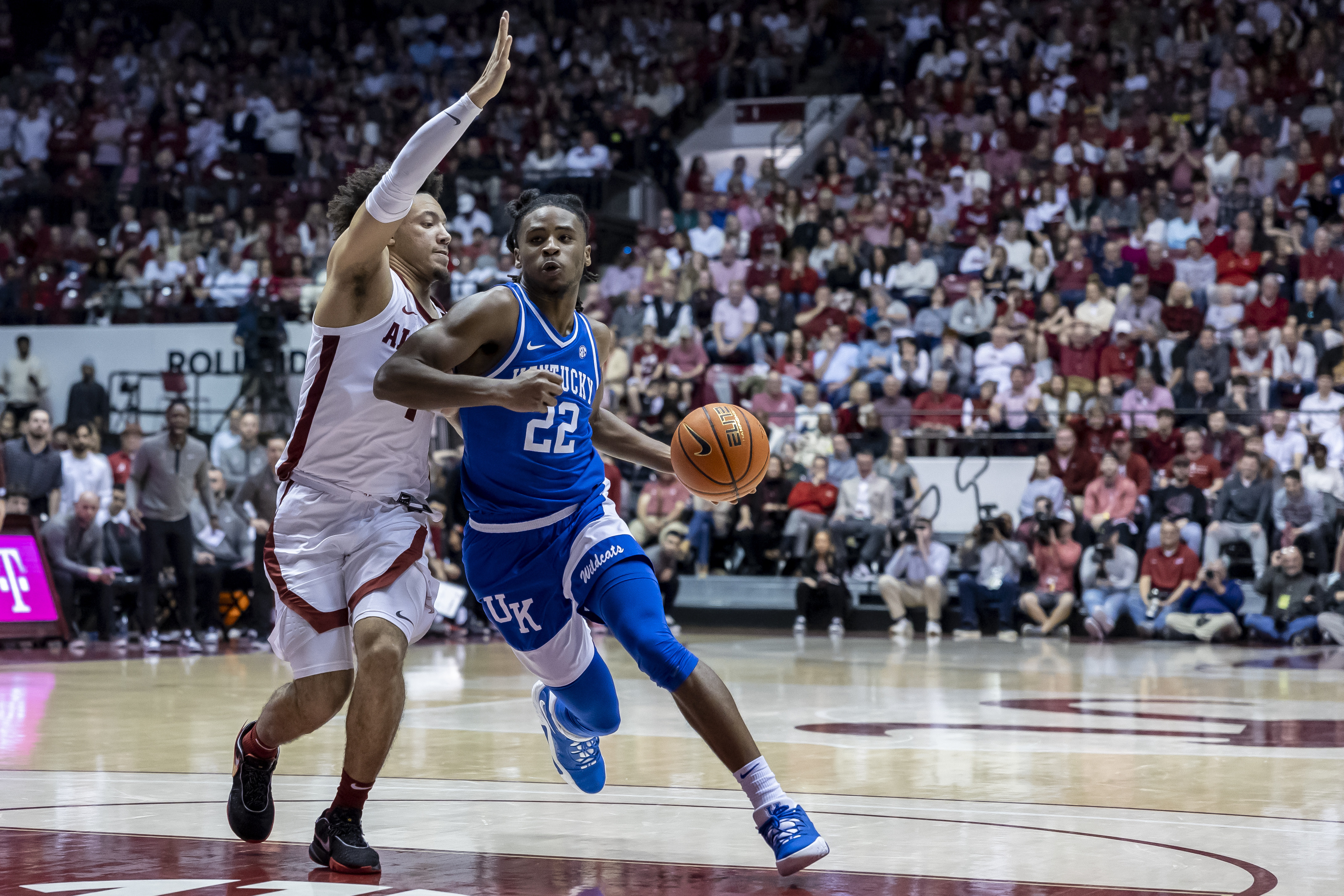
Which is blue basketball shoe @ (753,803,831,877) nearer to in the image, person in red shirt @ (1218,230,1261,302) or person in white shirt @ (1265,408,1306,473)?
person in white shirt @ (1265,408,1306,473)

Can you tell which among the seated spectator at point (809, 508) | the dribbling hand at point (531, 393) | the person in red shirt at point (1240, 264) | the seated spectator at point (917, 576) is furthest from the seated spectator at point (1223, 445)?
the dribbling hand at point (531, 393)

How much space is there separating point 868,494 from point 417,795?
10.9m

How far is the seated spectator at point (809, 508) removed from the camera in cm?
1605

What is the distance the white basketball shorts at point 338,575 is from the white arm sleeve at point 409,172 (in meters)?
0.89

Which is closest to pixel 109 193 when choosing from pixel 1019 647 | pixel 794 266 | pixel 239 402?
pixel 239 402

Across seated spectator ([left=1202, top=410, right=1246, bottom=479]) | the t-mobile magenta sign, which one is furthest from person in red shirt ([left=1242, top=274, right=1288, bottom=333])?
the t-mobile magenta sign

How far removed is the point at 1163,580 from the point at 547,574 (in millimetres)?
11295

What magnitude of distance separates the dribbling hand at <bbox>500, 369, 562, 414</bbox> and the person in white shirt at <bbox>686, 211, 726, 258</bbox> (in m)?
15.9

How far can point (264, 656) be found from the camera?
12.3 m

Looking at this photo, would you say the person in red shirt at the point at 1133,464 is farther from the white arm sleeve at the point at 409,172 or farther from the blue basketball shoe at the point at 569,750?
the white arm sleeve at the point at 409,172

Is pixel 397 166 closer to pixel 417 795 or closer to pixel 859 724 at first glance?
pixel 417 795

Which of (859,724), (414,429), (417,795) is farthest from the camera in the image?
(859,724)

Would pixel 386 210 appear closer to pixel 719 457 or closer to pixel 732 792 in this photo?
pixel 719 457

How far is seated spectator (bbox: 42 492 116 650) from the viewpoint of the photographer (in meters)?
13.3
